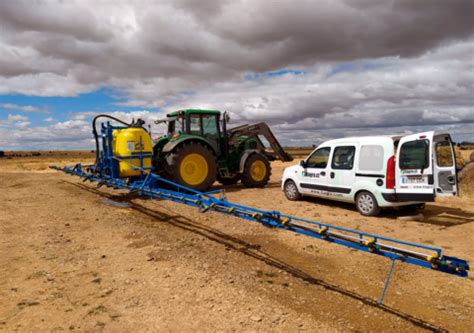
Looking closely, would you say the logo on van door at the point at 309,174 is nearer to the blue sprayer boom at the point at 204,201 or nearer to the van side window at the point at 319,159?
the van side window at the point at 319,159

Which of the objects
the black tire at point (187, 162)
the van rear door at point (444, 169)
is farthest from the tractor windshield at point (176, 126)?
the van rear door at point (444, 169)

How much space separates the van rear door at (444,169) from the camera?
659 cm

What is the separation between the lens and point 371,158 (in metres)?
7.55

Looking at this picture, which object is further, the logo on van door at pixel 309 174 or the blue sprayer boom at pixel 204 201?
the logo on van door at pixel 309 174

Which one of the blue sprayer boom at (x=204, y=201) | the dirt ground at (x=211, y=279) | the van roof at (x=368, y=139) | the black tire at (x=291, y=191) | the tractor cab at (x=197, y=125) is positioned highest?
the tractor cab at (x=197, y=125)

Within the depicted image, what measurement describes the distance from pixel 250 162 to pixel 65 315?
919 centimetres

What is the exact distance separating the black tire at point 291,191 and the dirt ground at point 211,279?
2327mm

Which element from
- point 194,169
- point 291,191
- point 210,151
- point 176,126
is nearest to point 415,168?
point 291,191

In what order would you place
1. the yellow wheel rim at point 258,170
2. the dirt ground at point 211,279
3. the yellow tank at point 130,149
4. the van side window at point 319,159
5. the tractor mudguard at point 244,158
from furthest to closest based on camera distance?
the yellow wheel rim at point 258,170, the tractor mudguard at point 244,158, the van side window at point 319,159, the yellow tank at point 130,149, the dirt ground at point 211,279

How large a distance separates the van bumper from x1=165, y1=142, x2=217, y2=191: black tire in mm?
5192

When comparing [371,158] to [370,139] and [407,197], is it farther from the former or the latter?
[407,197]

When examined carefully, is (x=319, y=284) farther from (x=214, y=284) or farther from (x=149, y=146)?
(x=149, y=146)

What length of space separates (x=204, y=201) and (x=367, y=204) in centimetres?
436

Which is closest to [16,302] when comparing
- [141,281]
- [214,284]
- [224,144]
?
[141,281]
